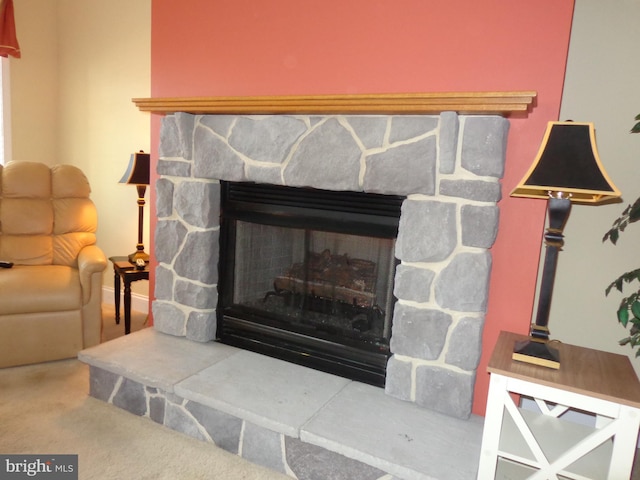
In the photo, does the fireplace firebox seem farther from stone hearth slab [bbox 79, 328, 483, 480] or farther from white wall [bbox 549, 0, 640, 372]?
white wall [bbox 549, 0, 640, 372]

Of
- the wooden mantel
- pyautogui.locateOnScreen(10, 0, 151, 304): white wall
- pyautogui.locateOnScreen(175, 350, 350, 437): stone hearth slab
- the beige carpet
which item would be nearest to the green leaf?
the wooden mantel

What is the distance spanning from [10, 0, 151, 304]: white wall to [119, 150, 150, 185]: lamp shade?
1.55 ft

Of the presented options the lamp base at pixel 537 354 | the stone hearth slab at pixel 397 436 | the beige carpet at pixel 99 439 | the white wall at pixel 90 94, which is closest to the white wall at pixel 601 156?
the lamp base at pixel 537 354

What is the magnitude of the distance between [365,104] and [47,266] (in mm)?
2363

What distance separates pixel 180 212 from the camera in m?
2.51

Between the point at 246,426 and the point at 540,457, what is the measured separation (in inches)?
43.6

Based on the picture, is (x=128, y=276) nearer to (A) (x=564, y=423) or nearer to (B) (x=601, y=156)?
(A) (x=564, y=423)

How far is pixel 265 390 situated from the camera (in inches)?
79.7

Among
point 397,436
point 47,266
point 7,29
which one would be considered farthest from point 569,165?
point 7,29

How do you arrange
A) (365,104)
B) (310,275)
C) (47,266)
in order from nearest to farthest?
1. (365,104)
2. (310,275)
3. (47,266)

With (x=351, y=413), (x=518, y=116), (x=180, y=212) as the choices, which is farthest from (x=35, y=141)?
(x=518, y=116)

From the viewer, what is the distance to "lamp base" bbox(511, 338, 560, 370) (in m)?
1.55

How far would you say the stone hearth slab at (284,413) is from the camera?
Result: 1660mm

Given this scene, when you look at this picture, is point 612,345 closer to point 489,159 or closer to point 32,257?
point 489,159
